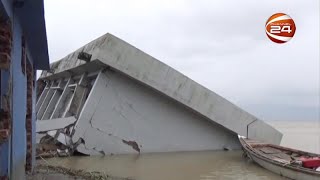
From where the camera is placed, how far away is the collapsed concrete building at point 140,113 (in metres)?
13.8

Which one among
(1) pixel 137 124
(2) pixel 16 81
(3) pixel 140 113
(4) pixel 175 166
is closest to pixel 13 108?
(2) pixel 16 81

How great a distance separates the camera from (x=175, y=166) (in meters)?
12.1

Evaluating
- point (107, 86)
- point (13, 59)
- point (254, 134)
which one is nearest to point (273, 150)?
point (254, 134)

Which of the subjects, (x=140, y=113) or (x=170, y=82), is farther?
(x=140, y=113)

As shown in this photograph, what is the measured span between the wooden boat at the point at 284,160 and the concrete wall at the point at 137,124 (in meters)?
1.43

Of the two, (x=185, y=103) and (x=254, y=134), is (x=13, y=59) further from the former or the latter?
(x=254, y=134)

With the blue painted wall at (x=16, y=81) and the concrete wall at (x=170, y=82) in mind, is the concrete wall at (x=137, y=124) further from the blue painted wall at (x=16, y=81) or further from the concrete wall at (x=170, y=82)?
the blue painted wall at (x=16, y=81)

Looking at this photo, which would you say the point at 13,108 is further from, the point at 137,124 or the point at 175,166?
the point at 137,124

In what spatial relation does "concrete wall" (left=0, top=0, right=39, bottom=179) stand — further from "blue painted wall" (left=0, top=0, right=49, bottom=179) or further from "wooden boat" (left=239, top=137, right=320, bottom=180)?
"wooden boat" (left=239, top=137, right=320, bottom=180)

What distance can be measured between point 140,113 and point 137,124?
372 mm

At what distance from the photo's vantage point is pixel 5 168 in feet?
15.8

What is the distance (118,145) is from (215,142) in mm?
3366

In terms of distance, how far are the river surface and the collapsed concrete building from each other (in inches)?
21.8

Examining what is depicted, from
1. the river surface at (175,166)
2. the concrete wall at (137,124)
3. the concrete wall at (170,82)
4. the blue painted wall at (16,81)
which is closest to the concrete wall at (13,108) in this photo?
the blue painted wall at (16,81)
